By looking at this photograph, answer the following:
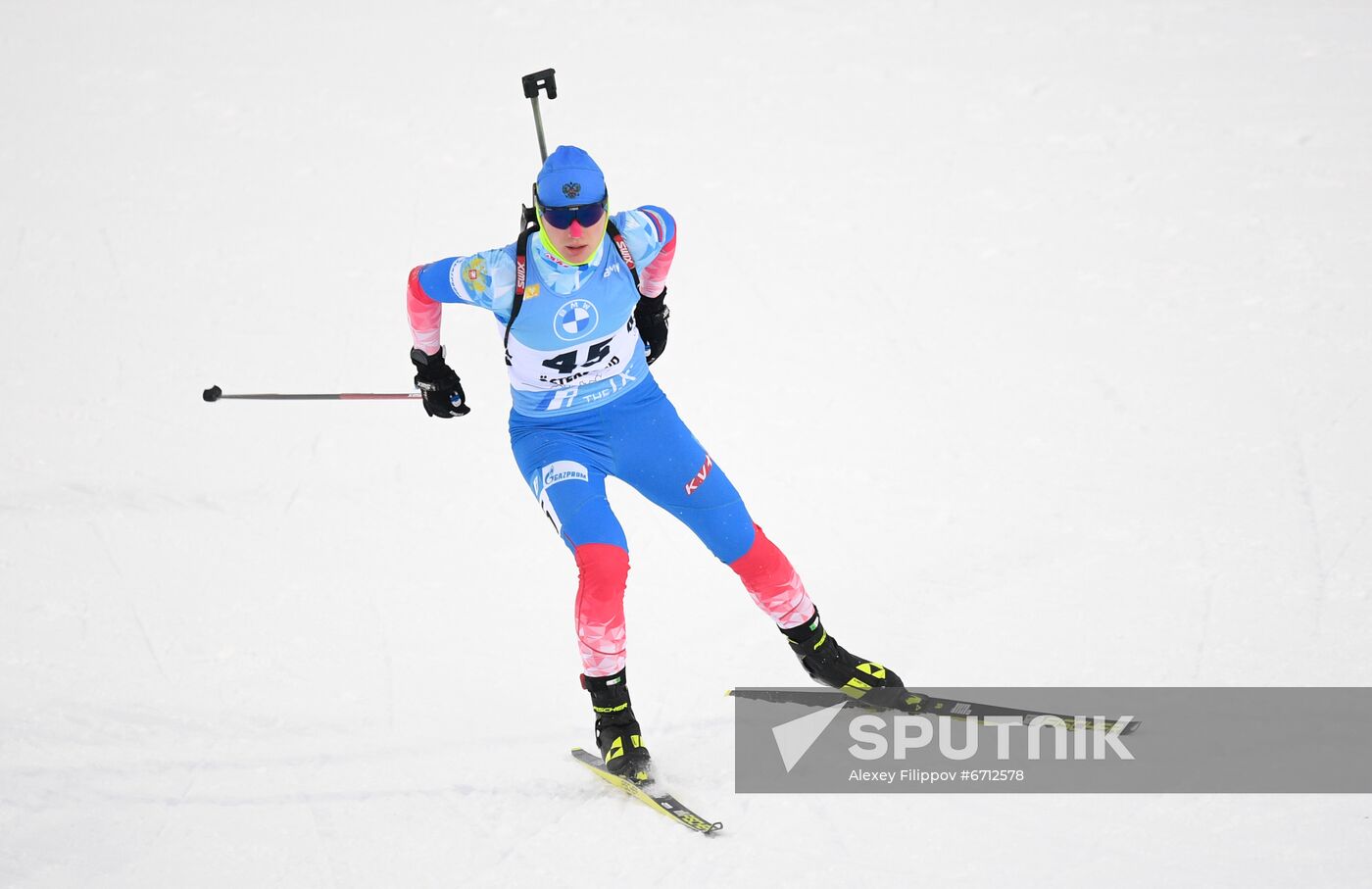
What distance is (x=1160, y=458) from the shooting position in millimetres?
5973

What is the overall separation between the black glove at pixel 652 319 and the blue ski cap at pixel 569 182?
0.66 metres

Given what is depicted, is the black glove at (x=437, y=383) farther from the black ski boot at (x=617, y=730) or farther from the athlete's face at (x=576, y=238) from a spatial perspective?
the black ski boot at (x=617, y=730)

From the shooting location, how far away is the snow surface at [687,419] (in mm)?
4340

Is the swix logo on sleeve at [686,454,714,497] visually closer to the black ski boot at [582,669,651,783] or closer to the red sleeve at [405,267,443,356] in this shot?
the black ski boot at [582,669,651,783]

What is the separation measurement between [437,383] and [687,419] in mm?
2607

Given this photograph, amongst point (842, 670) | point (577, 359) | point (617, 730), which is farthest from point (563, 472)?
point (842, 670)

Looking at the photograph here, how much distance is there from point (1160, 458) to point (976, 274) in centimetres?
182

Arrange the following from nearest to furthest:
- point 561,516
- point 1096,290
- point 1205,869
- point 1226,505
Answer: point 1205,869, point 561,516, point 1226,505, point 1096,290

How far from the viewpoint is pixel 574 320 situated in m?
4.14

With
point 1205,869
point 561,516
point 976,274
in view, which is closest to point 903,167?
point 976,274

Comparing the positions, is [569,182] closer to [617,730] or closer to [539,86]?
[539,86]

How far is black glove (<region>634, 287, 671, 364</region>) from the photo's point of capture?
455 cm

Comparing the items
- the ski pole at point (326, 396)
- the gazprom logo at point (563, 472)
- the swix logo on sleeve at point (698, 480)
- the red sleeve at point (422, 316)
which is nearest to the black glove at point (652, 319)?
the swix logo on sleeve at point (698, 480)

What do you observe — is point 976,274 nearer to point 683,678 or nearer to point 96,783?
point 683,678
